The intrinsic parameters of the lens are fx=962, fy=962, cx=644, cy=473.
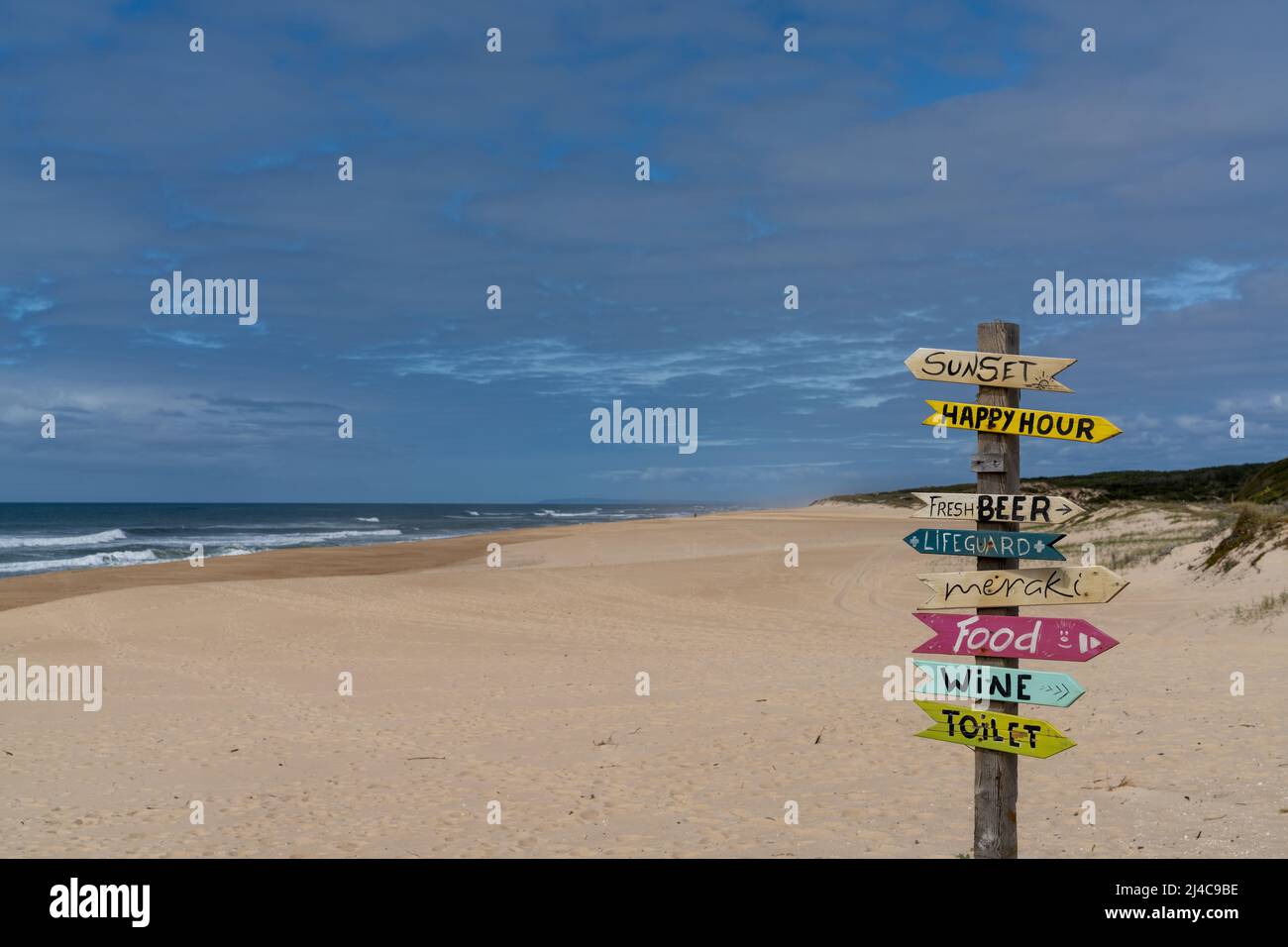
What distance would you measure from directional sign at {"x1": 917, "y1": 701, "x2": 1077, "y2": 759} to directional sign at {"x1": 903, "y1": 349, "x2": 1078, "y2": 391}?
2.14 m

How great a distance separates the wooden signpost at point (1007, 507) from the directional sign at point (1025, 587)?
0.33 m

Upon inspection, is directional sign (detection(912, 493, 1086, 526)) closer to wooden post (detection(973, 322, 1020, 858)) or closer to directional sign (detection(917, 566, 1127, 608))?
wooden post (detection(973, 322, 1020, 858))

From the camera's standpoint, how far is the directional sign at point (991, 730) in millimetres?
6066

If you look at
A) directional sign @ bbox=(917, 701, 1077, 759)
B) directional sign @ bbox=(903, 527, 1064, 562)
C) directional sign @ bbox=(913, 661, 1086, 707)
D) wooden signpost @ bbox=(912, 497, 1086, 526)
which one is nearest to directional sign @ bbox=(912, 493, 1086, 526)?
wooden signpost @ bbox=(912, 497, 1086, 526)

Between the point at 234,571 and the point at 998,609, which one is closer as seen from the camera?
the point at 998,609

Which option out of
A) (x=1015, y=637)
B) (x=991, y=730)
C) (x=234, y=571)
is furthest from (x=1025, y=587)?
(x=234, y=571)

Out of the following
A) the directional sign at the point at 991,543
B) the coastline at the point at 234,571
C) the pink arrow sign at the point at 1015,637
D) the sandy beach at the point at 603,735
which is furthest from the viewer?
the coastline at the point at 234,571

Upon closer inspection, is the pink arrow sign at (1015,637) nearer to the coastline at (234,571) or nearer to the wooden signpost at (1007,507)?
the wooden signpost at (1007,507)

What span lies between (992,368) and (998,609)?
62.4 inches

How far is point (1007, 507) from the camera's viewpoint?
6215 mm

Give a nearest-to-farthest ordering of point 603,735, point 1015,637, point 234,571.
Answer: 1. point 1015,637
2. point 603,735
3. point 234,571

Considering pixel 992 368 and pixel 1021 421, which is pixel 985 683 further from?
pixel 992 368

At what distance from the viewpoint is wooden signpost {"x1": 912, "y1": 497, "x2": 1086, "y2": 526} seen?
6.10 meters

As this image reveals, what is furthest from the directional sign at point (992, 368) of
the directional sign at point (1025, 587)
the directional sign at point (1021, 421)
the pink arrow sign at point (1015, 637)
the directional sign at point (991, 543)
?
the pink arrow sign at point (1015, 637)
